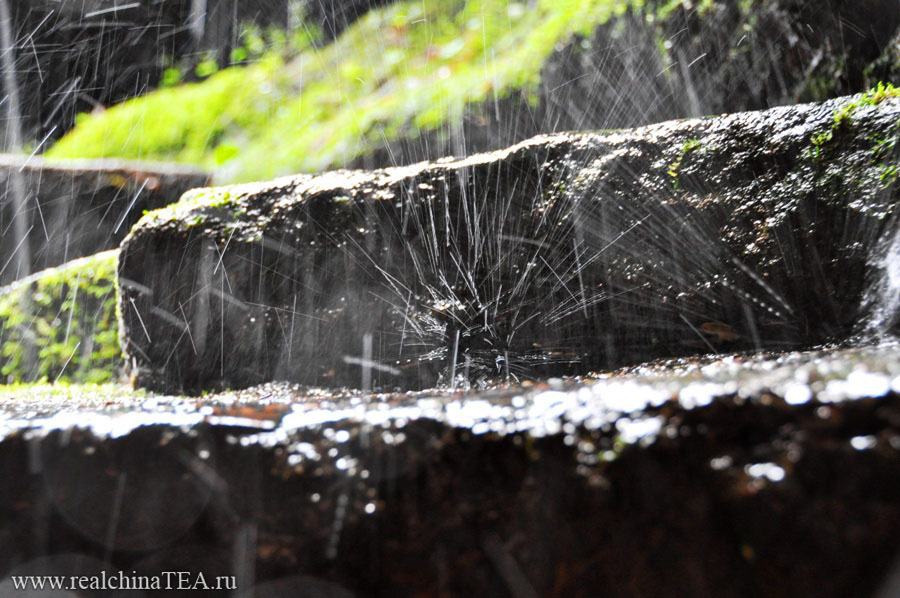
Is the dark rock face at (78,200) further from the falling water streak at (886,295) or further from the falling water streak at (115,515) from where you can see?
the falling water streak at (886,295)

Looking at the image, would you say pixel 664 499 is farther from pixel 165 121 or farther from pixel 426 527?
pixel 165 121

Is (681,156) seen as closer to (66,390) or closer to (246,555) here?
(246,555)

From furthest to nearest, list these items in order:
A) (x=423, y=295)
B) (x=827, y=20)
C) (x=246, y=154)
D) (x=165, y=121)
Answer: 1. (x=165, y=121)
2. (x=246, y=154)
3. (x=827, y=20)
4. (x=423, y=295)

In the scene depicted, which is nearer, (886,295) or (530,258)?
(886,295)

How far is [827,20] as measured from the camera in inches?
115

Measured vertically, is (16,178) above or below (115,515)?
below

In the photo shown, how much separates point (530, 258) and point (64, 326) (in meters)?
3.01

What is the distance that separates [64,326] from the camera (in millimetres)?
3965

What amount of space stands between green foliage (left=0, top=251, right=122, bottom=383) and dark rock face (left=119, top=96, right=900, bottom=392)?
115cm

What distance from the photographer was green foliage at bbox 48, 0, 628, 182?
13.5 ft

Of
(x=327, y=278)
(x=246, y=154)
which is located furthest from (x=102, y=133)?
(x=327, y=278)

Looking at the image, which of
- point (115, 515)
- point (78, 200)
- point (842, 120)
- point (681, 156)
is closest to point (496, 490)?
point (115, 515)

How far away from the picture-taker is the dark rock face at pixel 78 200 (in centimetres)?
465

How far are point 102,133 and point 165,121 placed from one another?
58 cm
